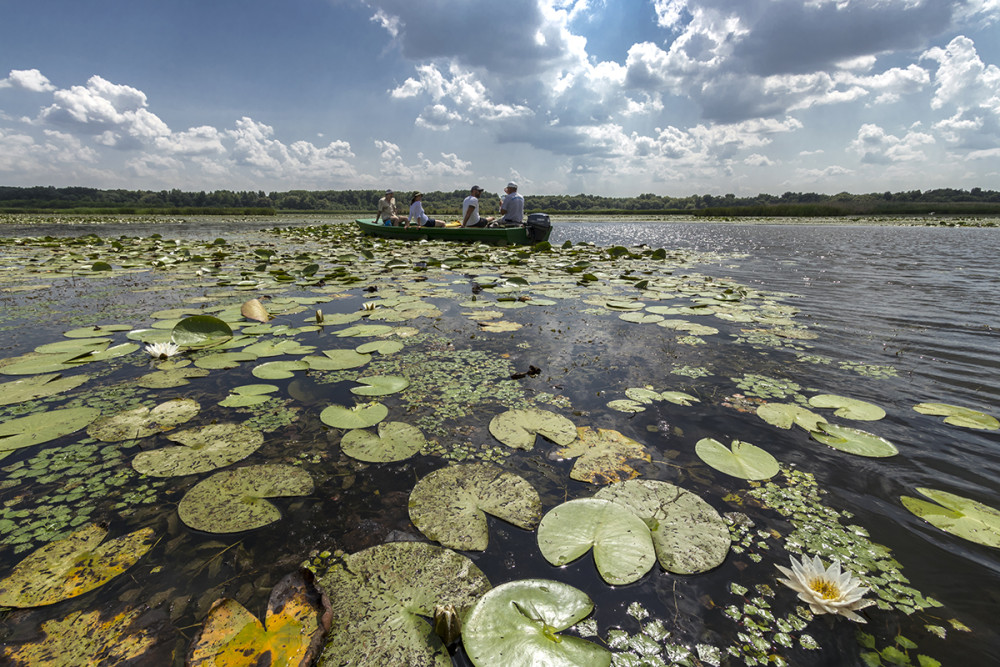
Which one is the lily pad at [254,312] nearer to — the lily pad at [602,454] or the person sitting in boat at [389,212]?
the lily pad at [602,454]

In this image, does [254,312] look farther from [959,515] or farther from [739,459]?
[959,515]

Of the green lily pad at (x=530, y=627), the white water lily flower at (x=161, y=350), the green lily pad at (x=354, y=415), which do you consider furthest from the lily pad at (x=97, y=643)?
the white water lily flower at (x=161, y=350)

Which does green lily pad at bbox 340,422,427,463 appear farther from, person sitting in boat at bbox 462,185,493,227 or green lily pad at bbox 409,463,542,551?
person sitting in boat at bbox 462,185,493,227

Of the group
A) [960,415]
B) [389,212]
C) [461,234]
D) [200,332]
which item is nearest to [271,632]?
[200,332]

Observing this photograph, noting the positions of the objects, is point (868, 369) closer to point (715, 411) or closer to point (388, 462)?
point (715, 411)

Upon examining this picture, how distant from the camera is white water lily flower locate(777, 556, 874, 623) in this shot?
3.31 feet

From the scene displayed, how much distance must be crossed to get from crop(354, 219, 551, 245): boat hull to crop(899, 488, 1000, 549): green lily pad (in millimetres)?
9605

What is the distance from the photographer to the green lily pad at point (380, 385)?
220 cm

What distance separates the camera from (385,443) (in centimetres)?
174

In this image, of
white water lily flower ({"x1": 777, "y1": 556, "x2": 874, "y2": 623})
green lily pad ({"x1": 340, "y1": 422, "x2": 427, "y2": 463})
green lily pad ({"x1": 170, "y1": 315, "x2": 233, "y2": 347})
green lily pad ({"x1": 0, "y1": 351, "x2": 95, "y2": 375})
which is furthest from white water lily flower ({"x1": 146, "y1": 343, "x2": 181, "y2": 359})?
white water lily flower ({"x1": 777, "y1": 556, "x2": 874, "y2": 623})

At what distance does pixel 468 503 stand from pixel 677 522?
0.72m

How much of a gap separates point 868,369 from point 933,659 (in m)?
2.25

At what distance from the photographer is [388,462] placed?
1.65 metres

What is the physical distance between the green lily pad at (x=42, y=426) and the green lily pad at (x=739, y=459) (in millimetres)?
2834
